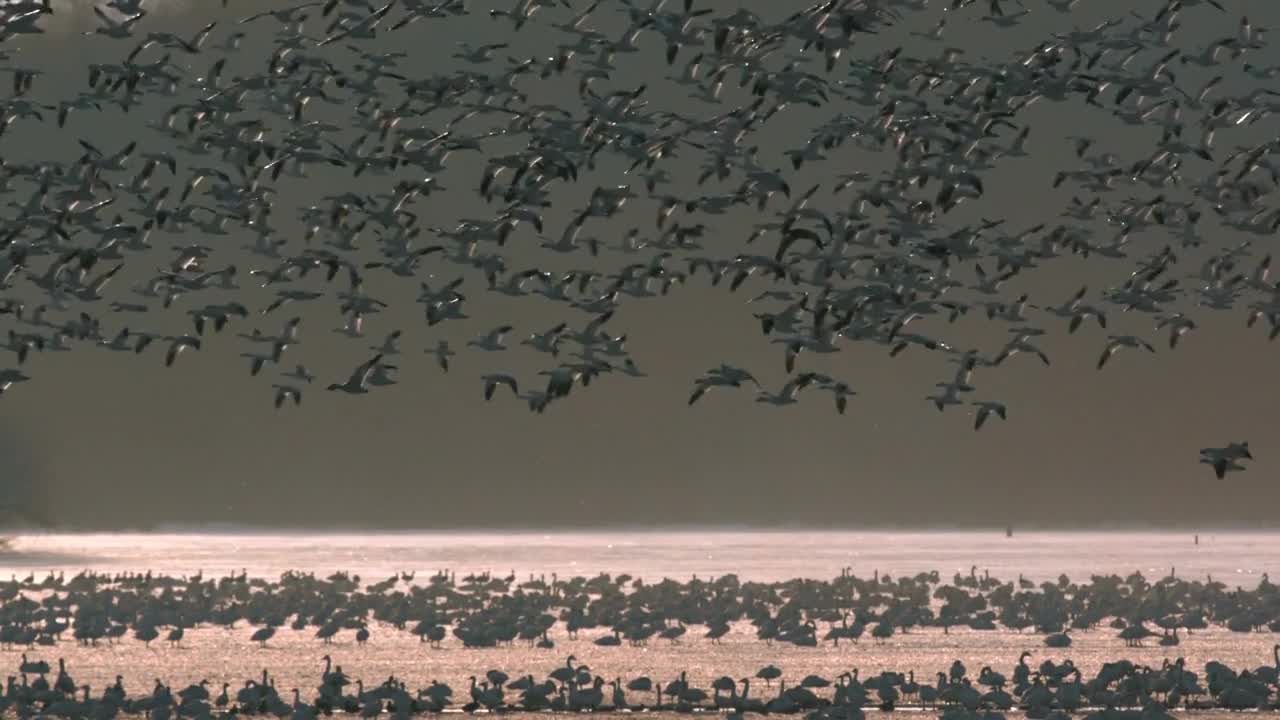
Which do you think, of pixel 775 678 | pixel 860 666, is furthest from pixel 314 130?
pixel 860 666

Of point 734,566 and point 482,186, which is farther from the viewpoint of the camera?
point 734,566

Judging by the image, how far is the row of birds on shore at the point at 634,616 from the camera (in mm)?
68000

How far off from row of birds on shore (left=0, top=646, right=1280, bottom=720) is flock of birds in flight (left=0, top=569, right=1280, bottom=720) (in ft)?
0.17

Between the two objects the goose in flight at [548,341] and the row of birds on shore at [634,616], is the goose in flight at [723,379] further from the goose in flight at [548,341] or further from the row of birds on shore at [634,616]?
the row of birds on shore at [634,616]

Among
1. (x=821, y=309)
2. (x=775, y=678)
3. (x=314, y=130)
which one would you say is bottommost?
(x=775, y=678)

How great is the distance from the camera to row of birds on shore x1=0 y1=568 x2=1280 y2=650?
2677 inches

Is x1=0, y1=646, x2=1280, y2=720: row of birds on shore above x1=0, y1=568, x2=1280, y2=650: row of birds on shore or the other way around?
the other way around

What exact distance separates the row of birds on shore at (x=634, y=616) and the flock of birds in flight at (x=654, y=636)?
5.4 inches

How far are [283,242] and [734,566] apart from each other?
430 feet

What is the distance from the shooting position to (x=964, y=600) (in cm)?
7794

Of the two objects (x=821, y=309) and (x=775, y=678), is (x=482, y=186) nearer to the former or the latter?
(x=821, y=309)

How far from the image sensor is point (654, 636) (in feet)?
229

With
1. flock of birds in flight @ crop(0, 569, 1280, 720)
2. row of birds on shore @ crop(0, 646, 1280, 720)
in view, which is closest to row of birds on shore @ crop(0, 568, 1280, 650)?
flock of birds in flight @ crop(0, 569, 1280, 720)

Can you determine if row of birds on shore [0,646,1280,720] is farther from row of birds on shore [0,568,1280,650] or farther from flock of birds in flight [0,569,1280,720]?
row of birds on shore [0,568,1280,650]
